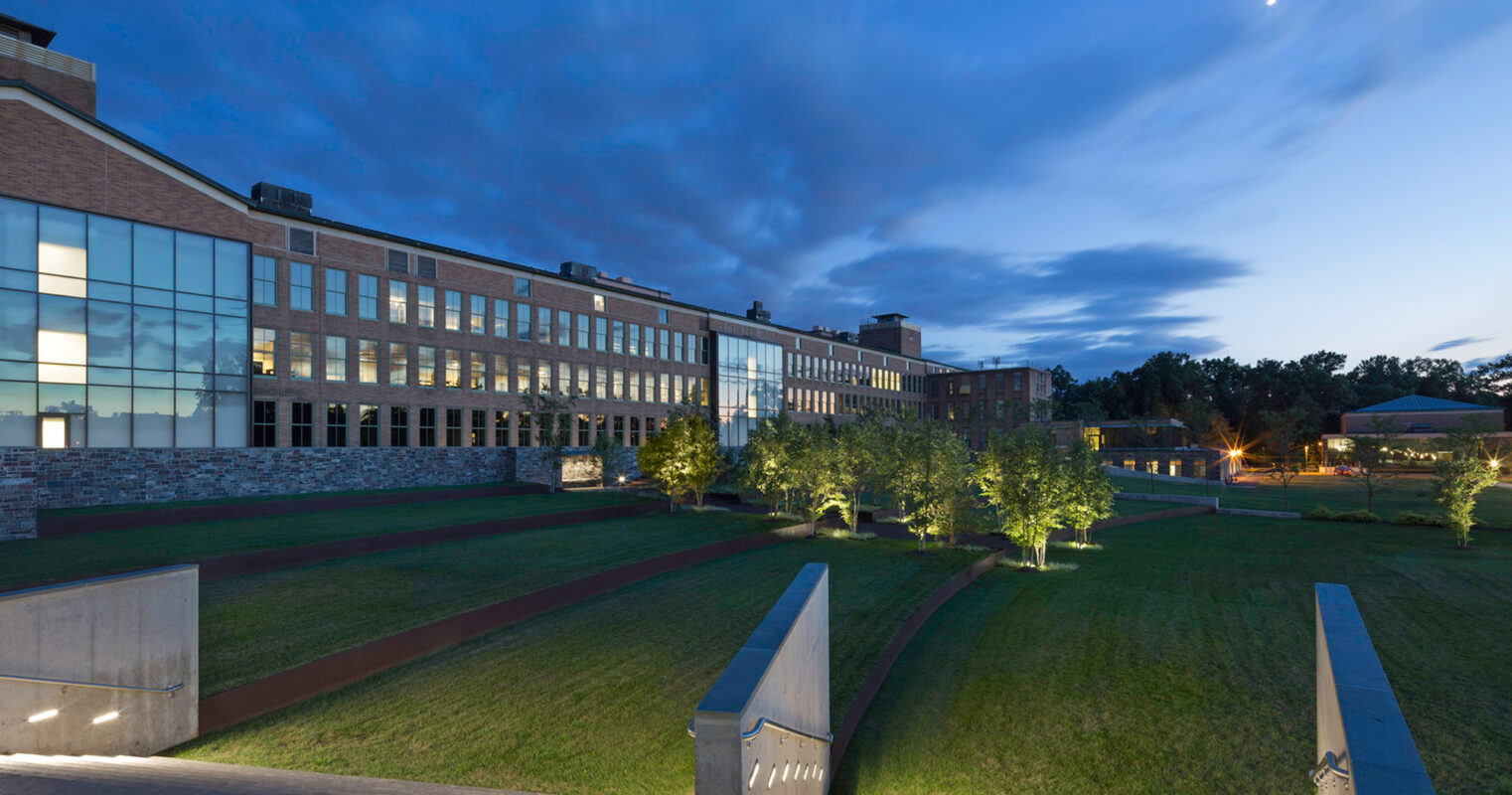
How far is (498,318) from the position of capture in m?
43.0

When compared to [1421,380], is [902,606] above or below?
below

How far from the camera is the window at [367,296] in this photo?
3650 cm

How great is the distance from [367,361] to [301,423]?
4.71 m

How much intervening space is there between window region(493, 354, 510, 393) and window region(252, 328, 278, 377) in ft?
38.7

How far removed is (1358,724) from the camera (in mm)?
4121

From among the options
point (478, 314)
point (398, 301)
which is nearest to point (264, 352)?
point (398, 301)

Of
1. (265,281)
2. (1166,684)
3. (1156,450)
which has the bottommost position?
(1166,684)

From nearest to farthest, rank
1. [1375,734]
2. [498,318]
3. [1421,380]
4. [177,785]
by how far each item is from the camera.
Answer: [1375,734] → [177,785] → [498,318] → [1421,380]

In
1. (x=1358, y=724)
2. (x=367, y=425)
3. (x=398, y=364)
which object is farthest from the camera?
(x=398, y=364)

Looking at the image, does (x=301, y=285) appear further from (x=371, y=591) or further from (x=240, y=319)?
(x=371, y=591)

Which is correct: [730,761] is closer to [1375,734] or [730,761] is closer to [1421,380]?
[1375,734]

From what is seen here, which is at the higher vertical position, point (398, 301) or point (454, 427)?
point (398, 301)

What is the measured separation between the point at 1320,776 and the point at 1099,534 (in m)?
28.0

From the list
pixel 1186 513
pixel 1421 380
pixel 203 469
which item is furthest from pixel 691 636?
pixel 1421 380
